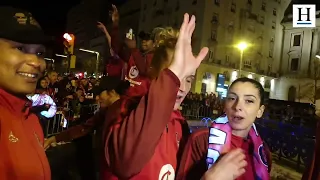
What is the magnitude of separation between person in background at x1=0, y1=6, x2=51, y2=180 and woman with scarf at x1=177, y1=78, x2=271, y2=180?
→ 3.01 feet

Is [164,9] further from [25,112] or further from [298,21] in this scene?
[25,112]

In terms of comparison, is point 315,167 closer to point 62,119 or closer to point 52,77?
point 62,119

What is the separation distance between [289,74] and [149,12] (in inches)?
1003

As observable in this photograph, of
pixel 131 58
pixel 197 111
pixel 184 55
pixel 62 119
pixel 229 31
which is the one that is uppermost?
pixel 229 31

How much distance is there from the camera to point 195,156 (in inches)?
86.1

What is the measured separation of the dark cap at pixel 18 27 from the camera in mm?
1685

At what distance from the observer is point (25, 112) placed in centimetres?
186

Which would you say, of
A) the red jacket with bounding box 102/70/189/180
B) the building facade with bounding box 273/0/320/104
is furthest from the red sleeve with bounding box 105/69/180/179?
the building facade with bounding box 273/0/320/104

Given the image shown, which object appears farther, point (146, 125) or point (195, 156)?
point (195, 156)

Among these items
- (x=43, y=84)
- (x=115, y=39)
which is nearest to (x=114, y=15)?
(x=115, y=39)

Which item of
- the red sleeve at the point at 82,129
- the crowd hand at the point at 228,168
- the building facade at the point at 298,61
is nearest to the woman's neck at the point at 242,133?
the crowd hand at the point at 228,168

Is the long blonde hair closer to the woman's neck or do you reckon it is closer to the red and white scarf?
the red and white scarf

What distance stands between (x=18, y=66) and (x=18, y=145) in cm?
43

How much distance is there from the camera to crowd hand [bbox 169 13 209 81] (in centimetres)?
148
